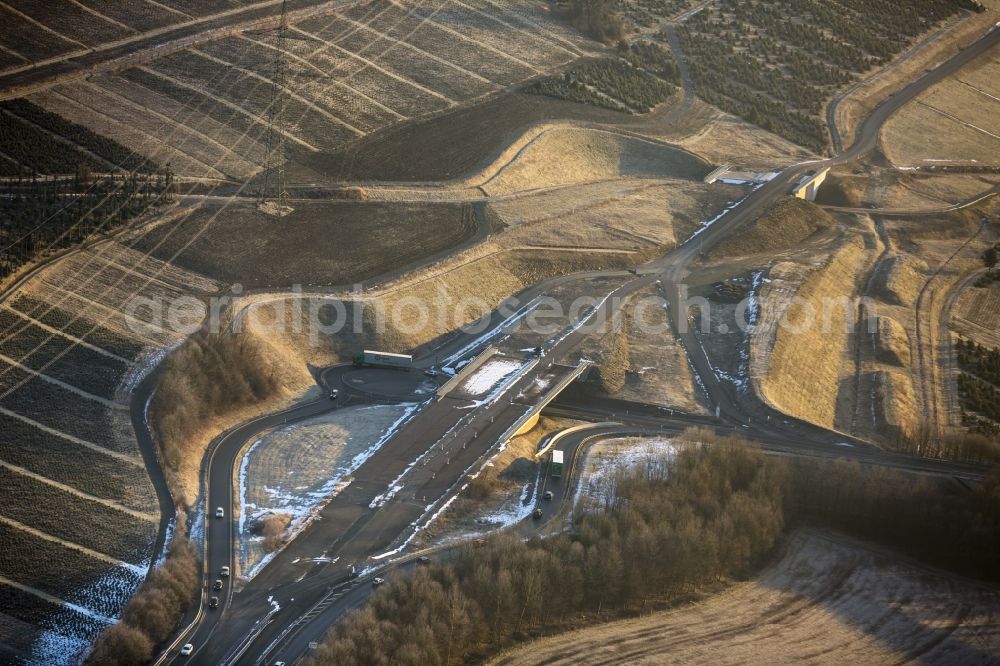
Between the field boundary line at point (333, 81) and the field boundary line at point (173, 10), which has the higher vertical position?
the field boundary line at point (173, 10)

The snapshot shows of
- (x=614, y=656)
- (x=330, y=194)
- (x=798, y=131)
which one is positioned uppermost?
(x=798, y=131)

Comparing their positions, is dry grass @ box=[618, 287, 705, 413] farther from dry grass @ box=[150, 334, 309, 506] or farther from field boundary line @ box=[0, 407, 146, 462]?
field boundary line @ box=[0, 407, 146, 462]

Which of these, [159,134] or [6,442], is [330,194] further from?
[6,442]

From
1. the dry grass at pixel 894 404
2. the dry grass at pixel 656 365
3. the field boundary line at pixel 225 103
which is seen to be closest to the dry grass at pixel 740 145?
the dry grass at pixel 656 365

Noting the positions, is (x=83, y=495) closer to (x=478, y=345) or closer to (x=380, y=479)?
(x=380, y=479)

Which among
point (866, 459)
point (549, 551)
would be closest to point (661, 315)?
point (866, 459)

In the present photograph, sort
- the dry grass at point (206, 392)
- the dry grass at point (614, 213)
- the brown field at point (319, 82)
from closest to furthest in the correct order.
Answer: the dry grass at point (206, 392), the dry grass at point (614, 213), the brown field at point (319, 82)

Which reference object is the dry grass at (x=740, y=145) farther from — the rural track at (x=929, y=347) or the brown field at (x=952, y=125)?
the rural track at (x=929, y=347)
